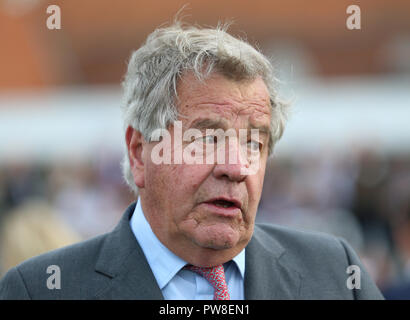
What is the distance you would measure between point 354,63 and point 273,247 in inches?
730

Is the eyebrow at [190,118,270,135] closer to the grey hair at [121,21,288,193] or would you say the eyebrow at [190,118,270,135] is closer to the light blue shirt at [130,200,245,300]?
the grey hair at [121,21,288,193]

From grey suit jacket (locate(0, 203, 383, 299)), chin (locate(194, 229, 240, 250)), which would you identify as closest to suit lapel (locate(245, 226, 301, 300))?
grey suit jacket (locate(0, 203, 383, 299))

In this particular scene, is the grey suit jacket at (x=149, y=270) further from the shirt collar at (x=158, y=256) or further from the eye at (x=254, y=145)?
the eye at (x=254, y=145)

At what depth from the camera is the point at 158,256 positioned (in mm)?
2441

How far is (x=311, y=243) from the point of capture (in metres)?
2.74

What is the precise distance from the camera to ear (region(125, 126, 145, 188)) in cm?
253

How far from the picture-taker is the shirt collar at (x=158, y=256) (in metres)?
2.40

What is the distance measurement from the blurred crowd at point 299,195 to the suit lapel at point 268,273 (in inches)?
143

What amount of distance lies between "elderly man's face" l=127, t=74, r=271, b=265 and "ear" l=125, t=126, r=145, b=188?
98mm

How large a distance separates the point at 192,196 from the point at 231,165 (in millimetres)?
199

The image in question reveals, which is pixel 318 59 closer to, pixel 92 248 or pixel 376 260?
pixel 376 260

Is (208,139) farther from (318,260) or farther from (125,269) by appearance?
(318,260)

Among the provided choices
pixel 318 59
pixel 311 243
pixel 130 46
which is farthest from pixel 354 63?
pixel 311 243
